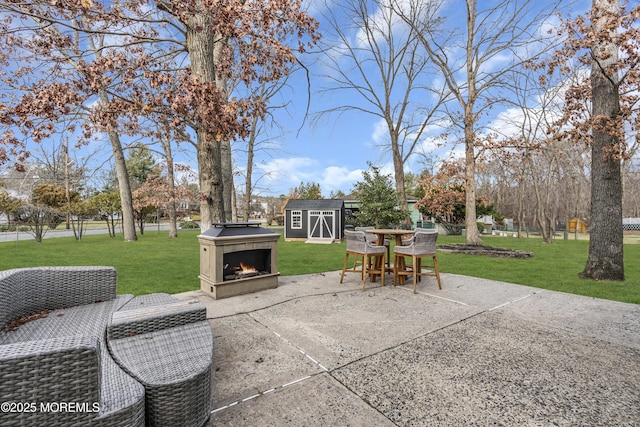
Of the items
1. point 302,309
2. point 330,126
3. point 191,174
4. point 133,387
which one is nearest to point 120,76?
point 302,309

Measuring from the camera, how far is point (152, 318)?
77.2 inches

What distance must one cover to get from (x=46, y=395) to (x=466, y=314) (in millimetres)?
3756

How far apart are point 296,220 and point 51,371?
A: 54.3 feet

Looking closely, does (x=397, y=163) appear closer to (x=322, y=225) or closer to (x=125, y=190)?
(x=322, y=225)

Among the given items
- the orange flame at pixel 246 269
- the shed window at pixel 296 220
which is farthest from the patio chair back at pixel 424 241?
the shed window at pixel 296 220

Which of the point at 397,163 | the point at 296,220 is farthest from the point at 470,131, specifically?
the point at 296,220

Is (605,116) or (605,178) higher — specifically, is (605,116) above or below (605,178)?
above

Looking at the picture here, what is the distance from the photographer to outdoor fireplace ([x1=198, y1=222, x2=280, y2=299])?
13.3 ft

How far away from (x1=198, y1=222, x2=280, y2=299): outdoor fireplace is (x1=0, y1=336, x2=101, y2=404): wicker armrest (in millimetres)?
2818

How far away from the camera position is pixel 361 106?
1698cm

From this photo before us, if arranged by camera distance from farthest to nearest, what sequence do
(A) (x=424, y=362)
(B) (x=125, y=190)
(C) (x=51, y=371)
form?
1. (B) (x=125, y=190)
2. (A) (x=424, y=362)
3. (C) (x=51, y=371)

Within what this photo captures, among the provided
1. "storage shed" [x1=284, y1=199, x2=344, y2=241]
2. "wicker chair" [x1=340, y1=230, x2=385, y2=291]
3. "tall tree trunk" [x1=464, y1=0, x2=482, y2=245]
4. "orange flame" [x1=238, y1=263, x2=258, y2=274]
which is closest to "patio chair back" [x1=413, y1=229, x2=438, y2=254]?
"wicker chair" [x1=340, y1=230, x2=385, y2=291]

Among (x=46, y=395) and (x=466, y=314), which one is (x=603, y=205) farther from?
(x=46, y=395)

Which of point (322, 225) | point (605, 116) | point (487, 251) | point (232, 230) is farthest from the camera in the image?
point (322, 225)
